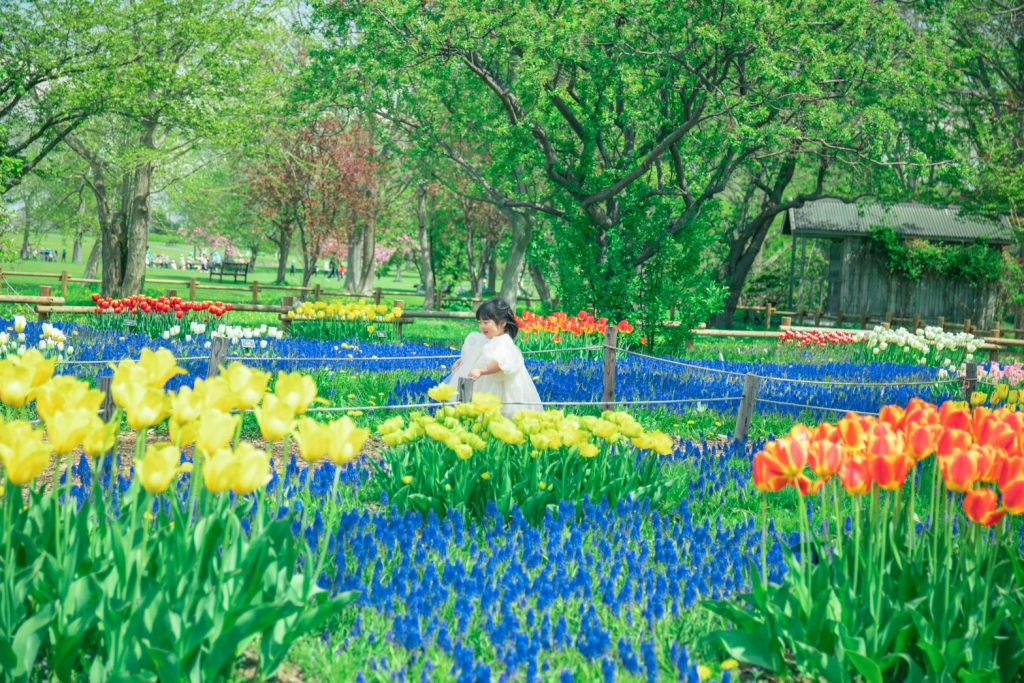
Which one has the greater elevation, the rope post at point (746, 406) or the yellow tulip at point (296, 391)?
the yellow tulip at point (296, 391)

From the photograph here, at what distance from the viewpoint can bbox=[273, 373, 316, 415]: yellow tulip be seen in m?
3.23

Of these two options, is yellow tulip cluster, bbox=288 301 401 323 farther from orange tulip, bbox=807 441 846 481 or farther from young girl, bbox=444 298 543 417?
orange tulip, bbox=807 441 846 481

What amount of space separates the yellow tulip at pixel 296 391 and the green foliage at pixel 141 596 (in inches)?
15.8

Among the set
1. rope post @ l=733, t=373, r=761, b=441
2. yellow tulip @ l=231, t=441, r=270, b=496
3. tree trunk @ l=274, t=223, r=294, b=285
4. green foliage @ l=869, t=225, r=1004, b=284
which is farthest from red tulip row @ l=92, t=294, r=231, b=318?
green foliage @ l=869, t=225, r=1004, b=284

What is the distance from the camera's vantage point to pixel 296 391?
10.7 ft

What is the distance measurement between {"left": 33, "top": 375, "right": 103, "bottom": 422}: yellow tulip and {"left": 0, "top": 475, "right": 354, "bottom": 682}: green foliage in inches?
13.3

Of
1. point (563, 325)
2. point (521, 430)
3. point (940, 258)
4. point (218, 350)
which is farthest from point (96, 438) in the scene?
point (940, 258)

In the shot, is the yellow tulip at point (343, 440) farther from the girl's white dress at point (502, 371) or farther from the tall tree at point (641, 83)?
the tall tree at point (641, 83)

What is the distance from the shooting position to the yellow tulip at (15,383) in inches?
125

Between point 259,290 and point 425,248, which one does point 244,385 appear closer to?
point 259,290

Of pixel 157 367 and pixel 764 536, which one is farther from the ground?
pixel 157 367

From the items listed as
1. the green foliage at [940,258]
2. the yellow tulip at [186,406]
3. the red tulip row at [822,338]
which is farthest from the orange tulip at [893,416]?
the green foliage at [940,258]

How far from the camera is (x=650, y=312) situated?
16656 mm

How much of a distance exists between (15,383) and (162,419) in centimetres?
52
